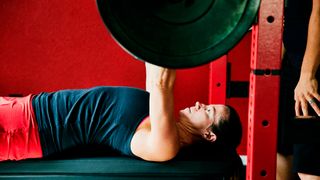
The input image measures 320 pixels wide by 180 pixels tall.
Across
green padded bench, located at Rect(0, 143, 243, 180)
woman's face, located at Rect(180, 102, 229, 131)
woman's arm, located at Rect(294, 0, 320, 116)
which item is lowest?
green padded bench, located at Rect(0, 143, 243, 180)

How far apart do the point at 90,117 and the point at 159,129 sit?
0.40 m

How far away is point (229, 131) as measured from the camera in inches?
67.4

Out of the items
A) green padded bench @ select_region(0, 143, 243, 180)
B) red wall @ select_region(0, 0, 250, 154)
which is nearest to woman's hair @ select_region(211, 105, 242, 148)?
green padded bench @ select_region(0, 143, 243, 180)

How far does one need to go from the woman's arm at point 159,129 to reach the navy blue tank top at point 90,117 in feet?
0.26

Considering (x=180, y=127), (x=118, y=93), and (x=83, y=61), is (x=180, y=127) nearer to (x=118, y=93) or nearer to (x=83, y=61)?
(x=118, y=93)

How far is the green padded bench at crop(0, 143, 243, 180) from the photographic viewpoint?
136cm

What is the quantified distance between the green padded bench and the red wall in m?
1.08

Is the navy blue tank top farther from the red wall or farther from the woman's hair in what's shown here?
the red wall

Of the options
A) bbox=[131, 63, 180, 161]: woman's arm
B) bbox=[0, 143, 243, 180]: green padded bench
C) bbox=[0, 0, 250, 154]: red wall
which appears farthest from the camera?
bbox=[0, 0, 250, 154]: red wall

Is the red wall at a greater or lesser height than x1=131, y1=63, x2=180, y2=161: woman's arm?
greater

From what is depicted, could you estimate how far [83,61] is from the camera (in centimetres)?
254

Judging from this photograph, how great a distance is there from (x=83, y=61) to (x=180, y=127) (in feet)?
3.57

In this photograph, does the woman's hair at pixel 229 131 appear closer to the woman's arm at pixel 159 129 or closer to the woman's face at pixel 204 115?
the woman's face at pixel 204 115

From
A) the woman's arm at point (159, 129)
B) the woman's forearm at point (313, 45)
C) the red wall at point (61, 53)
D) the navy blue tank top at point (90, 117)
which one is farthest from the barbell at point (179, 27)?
the red wall at point (61, 53)
